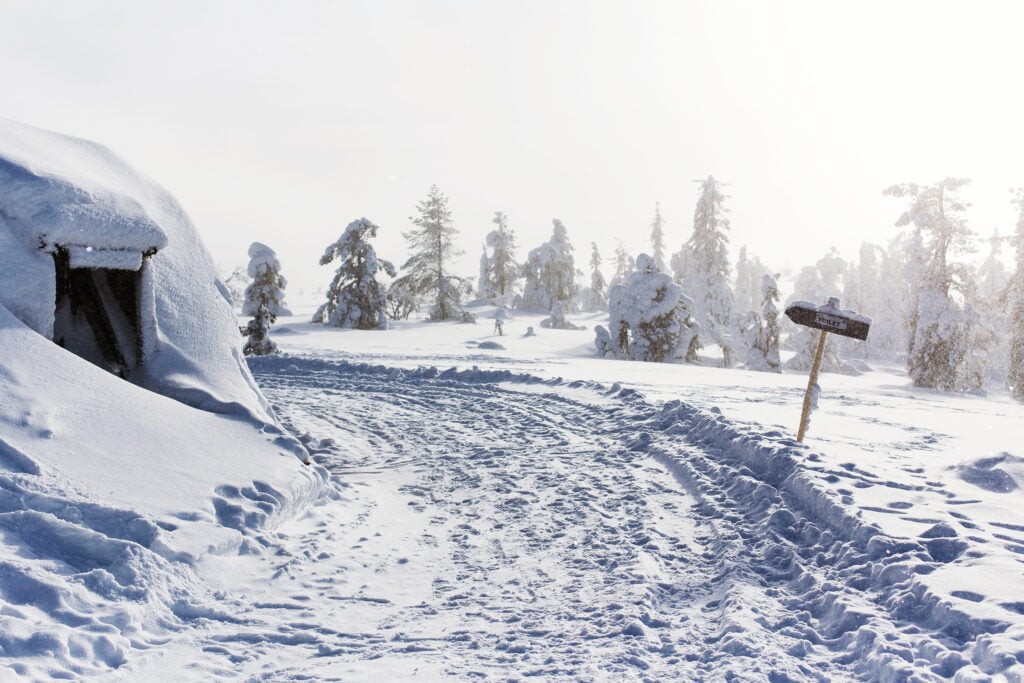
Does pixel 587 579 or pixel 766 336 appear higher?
pixel 766 336

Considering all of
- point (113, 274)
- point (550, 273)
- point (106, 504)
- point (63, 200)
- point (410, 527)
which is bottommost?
point (410, 527)

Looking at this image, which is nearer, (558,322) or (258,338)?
(258,338)

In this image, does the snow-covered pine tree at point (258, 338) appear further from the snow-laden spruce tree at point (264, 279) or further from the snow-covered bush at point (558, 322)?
the snow-covered bush at point (558, 322)

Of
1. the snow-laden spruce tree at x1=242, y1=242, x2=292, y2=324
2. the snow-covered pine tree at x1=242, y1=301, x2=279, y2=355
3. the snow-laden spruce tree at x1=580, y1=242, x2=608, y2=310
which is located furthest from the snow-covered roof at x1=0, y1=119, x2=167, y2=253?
the snow-laden spruce tree at x1=580, y1=242, x2=608, y2=310

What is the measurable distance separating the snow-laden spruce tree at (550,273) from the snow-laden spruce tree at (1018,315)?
36.0m

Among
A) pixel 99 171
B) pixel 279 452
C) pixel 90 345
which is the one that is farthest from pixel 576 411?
pixel 99 171

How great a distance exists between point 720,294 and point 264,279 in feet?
104

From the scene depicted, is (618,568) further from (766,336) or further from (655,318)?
(766,336)

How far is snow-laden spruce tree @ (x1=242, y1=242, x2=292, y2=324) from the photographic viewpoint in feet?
76.4

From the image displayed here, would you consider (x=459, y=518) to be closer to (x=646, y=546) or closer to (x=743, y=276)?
(x=646, y=546)

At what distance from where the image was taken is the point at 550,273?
56469mm

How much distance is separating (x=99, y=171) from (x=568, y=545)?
26.0 feet

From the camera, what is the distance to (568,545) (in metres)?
5.39

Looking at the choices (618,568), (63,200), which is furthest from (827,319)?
(63,200)
